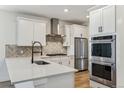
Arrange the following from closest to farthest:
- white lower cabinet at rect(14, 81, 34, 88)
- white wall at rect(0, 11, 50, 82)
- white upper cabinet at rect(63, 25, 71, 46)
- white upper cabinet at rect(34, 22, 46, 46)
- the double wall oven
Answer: white lower cabinet at rect(14, 81, 34, 88) < the double wall oven < white wall at rect(0, 11, 50, 82) < white upper cabinet at rect(34, 22, 46, 46) < white upper cabinet at rect(63, 25, 71, 46)

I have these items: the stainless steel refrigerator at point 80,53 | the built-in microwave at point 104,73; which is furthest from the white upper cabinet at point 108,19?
the stainless steel refrigerator at point 80,53

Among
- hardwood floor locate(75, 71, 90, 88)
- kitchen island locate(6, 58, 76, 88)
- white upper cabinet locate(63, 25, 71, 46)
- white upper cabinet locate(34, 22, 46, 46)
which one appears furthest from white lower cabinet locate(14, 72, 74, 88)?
white upper cabinet locate(63, 25, 71, 46)

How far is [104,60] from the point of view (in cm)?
299

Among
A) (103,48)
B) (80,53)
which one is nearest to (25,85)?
(103,48)

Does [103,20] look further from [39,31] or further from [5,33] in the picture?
[5,33]

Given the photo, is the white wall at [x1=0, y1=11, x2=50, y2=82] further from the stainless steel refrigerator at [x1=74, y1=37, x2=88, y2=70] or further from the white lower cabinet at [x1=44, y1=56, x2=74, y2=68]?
the stainless steel refrigerator at [x1=74, y1=37, x2=88, y2=70]

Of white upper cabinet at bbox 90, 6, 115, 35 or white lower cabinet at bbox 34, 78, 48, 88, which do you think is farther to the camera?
white upper cabinet at bbox 90, 6, 115, 35

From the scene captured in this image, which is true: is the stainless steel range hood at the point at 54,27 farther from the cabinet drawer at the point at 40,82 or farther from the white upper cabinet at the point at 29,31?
the cabinet drawer at the point at 40,82

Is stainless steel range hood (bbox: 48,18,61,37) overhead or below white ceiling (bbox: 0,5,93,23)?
below

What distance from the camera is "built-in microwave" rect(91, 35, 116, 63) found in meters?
2.77

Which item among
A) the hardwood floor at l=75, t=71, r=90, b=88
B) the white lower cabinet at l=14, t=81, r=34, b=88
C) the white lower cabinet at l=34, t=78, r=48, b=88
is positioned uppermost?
the white lower cabinet at l=14, t=81, r=34, b=88

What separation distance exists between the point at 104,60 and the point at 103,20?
39.2 inches
